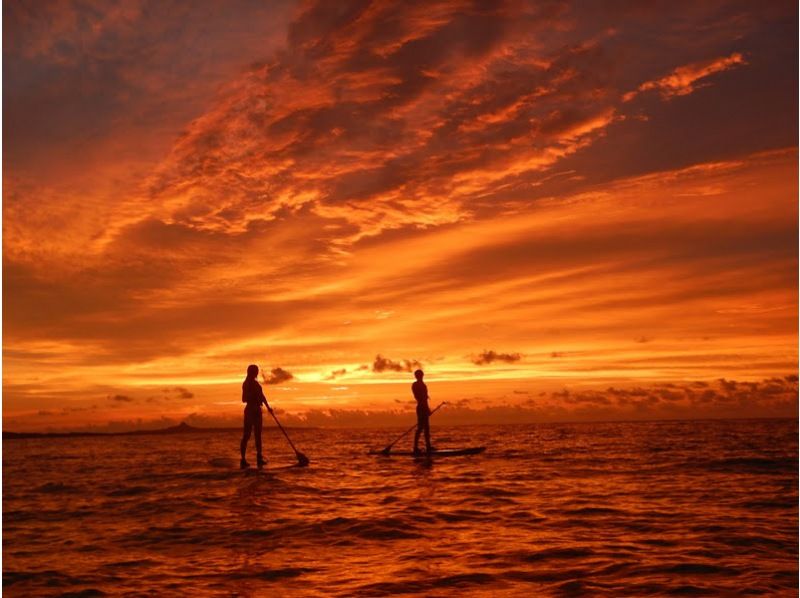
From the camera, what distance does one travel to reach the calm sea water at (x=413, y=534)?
8.68m

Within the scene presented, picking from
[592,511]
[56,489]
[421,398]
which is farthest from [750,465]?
[56,489]

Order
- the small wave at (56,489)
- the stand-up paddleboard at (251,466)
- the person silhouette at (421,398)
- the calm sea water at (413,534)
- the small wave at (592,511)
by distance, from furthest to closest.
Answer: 1. the person silhouette at (421,398)
2. the stand-up paddleboard at (251,466)
3. the small wave at (56,489)
4. the small wave at (592,511)
5. the calm sea water at (413,534)

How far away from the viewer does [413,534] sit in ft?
37.9

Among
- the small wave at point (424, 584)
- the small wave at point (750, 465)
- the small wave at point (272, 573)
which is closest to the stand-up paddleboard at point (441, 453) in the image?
the small wave at point (750, 465)

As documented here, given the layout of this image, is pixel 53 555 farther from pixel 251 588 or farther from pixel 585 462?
pixel 585 462

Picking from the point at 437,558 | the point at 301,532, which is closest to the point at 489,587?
the point at 437,558

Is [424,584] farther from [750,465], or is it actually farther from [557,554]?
[750,465]

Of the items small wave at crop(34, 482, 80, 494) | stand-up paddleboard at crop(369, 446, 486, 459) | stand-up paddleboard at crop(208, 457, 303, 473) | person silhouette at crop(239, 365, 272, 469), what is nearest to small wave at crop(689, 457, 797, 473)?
stand-up paddleboard at crop(369, 446, 486, 459)

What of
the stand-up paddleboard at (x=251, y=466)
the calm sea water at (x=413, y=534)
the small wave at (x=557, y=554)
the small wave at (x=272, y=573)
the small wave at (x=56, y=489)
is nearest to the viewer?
the calm sea water at (x=413, y=534)

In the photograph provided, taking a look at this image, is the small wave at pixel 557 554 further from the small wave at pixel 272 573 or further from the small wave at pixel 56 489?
the small wave at pixel 56 489

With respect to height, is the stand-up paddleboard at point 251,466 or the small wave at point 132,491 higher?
the stand-up paddleboard at point 251,466

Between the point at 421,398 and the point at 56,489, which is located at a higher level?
the point at 421,398

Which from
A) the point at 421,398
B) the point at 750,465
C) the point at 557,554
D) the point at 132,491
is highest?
the point at 421,398

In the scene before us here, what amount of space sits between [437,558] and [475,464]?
48.3 feet
